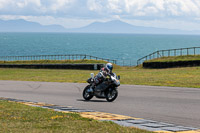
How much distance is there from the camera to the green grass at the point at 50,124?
26.4 ft

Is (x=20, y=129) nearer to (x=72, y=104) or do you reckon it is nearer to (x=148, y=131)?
(x=148, y=131)

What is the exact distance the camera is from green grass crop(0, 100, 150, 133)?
8039 millimetres

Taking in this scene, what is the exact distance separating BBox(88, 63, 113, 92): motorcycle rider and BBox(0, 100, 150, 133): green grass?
407cm

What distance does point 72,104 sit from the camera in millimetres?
14617

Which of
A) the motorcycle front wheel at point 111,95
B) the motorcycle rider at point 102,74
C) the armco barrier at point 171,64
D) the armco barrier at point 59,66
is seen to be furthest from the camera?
the armco barrier at point 59,66

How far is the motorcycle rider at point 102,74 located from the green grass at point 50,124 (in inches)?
160

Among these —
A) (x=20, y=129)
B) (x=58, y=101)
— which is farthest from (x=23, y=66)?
(x=20, y=129)

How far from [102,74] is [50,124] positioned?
19.9ft

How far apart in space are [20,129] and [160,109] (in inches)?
227

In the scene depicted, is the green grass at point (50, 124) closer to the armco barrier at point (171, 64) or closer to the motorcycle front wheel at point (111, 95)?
the motorcycle front wheel at point (111, 95)

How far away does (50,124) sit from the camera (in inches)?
350

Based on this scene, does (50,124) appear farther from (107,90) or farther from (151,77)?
(151,77)

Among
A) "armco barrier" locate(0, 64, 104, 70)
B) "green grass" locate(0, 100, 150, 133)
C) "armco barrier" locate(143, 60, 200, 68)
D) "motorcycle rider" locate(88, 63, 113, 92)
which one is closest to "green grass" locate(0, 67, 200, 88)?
"armco barrier" locate(143, 60, 200, 68)

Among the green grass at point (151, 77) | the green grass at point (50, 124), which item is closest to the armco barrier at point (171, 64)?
the green grass at point (151, 77)
